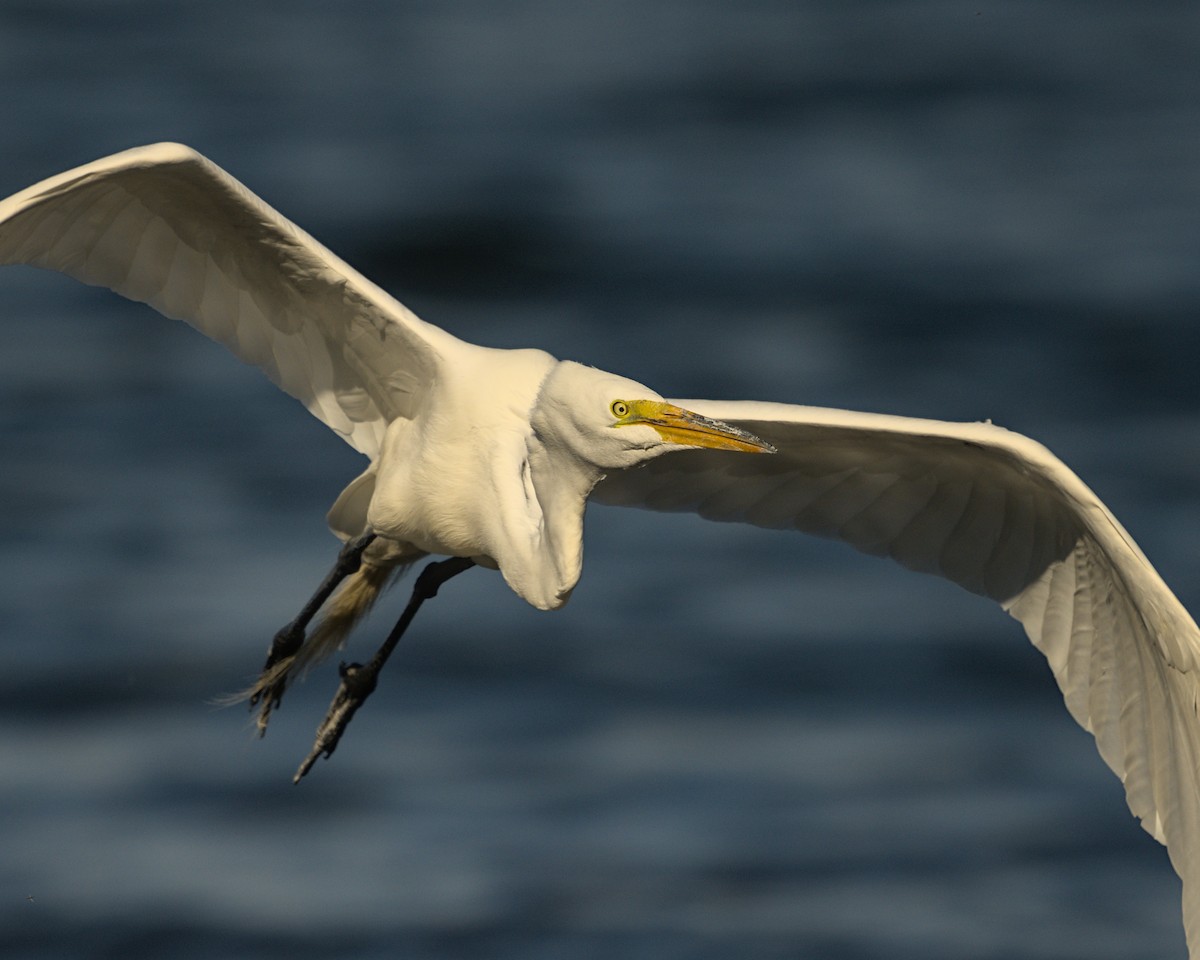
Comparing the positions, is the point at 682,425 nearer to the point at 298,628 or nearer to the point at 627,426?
the point at 627,426

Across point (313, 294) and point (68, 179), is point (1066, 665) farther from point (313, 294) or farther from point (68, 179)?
point (68, 179)

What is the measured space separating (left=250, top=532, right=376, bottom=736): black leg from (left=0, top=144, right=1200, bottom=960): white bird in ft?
0.06

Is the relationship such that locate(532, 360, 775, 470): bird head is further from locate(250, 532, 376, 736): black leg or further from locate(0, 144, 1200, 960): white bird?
locate(250, 532, 376, 736): black leg

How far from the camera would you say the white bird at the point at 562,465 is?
7473mm

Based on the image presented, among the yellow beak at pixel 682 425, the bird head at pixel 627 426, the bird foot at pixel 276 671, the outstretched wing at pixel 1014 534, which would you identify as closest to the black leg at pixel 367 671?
the bird foot at pixel 276 671

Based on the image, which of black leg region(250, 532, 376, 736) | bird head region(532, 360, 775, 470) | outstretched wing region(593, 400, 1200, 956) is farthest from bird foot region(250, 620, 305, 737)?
bird head region(532, 360, 775, 470)

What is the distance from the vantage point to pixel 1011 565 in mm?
8695

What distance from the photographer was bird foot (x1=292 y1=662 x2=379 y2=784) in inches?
377

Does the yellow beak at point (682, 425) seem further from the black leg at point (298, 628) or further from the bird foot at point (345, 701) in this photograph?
the bird foot at point (345, 701)

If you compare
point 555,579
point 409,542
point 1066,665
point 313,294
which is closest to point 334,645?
point 409,542

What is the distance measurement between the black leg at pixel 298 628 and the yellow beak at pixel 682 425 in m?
2.37

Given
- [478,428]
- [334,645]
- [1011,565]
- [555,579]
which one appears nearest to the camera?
[555,579]

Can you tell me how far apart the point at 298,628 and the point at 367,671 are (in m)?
0.36

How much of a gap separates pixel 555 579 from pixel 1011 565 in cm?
217
